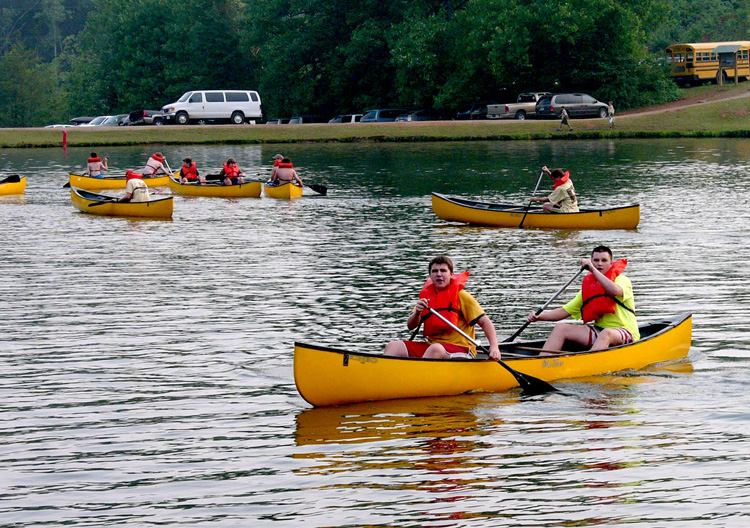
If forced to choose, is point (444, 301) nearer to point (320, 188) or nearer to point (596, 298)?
point (596, 298)

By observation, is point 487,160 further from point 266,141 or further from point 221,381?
point 221,381

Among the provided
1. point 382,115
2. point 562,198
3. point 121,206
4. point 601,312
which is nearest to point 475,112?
point 382,115

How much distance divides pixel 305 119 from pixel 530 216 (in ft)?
177

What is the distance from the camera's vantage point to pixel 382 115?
244ft

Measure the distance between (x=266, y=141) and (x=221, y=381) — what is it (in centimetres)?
5525

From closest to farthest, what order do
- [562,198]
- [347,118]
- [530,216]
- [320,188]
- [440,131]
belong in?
[562,198], [530,216], [320,188], [440,131], [347,118]

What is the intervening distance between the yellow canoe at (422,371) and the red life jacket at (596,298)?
0.60m

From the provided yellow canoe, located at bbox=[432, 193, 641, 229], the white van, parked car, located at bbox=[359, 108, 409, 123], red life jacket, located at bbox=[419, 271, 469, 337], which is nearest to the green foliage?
the white van

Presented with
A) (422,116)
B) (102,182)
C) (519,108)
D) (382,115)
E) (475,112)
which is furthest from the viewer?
(422,116)

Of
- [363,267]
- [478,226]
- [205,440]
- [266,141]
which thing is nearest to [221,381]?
[205,440]

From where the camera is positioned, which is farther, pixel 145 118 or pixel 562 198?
pixel 145 118

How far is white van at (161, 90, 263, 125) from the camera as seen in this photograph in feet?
243

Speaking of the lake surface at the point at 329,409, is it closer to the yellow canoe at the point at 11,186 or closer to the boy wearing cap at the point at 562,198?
the boy wearing cap at the point at 562,198

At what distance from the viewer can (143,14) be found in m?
95.9
